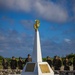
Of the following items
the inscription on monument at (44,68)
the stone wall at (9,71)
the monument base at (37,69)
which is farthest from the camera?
the stone wall at (9,71)

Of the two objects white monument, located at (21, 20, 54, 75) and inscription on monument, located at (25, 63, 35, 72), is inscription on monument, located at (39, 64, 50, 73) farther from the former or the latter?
inscription on monument, located at (25, 63, 35, 72)

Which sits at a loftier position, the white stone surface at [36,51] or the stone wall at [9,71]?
the white stone surface at [36,51]

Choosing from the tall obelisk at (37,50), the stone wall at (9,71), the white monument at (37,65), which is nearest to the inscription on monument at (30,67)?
the white monument at (37,65)

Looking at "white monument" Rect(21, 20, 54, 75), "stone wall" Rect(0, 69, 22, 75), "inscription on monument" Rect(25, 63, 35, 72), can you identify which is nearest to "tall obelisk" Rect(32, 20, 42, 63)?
"white monument" Rect(21, 20, 54, 75)

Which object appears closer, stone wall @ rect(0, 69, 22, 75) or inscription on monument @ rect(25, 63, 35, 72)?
inscription on monument @ rect(25, 63, 35, 72)

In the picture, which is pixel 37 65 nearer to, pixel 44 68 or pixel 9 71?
pixel 44 68

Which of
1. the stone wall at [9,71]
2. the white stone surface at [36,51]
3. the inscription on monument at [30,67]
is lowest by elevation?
the stone wall at [9,71]

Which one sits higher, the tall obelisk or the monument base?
the tall obelisk

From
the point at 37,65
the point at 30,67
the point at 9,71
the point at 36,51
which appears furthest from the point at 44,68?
the point at 9,71

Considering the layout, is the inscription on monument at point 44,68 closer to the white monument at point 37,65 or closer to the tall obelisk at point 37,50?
the white monument at point 37,65

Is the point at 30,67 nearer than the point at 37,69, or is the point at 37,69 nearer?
the point at 37,69

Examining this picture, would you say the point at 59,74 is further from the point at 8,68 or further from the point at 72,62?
the point at 8,68

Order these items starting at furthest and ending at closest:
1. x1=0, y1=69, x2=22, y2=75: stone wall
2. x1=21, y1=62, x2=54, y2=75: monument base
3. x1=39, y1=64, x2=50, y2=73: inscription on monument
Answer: x1=0, y1=69, x2=22, y2=75: stone wall < x1=39, y1=64, x2=50, y2=73: inscription on monument < x1=21, y1=62, x2=54, y2=75: monument base

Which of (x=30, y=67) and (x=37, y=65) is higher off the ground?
(x=37, y=65)
